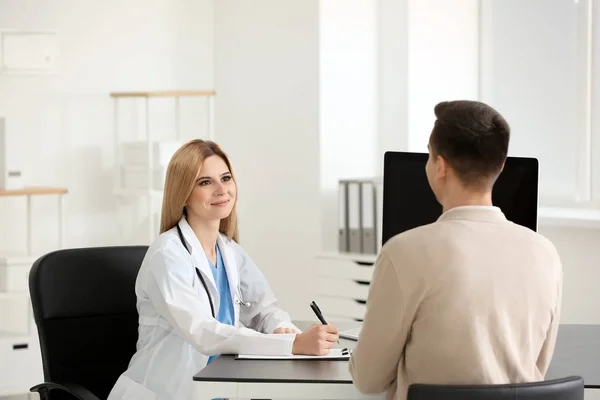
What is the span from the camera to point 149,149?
4605mm

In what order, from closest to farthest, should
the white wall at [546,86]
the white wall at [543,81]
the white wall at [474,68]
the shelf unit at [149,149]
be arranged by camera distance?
the white wall at [546,86], the white wall at [543,81], the white wall at [474,68], the shelf unit at [149,149]

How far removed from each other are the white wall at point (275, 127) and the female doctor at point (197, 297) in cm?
185

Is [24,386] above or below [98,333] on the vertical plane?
below

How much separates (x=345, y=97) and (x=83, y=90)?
1.27 m

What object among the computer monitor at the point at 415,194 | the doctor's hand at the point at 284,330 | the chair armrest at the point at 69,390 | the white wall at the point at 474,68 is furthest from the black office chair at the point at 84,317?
the white wall at the point at 474,68

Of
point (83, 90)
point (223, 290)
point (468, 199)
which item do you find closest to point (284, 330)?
point (223, 290)

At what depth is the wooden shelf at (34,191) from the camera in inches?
167

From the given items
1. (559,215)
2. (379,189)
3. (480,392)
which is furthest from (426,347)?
(379,189)

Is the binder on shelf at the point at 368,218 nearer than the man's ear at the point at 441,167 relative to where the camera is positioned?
No

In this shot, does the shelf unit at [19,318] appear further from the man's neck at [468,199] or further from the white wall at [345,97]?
the man's neck at [468,199]

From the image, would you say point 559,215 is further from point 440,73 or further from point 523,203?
point 523,203

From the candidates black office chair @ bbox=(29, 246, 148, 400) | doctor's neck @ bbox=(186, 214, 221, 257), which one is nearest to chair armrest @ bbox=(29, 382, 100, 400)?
black office chair @ bbox=(29, 246, 148, 400)

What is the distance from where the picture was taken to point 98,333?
2.69m

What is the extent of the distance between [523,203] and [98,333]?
1.19 metres
